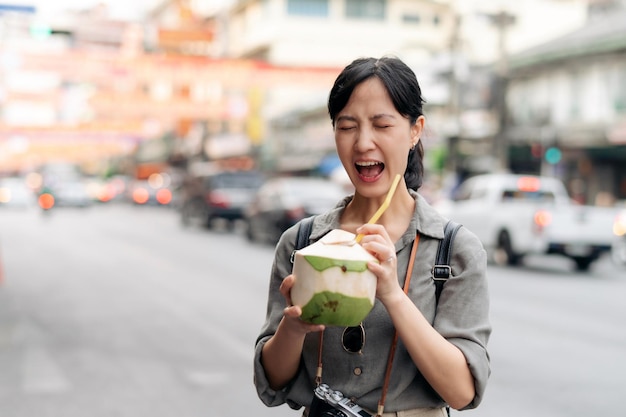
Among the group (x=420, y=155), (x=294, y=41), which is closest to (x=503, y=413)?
(x=420, y=155)

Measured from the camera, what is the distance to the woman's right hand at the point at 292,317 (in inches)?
81.6

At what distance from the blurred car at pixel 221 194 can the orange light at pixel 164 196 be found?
2526 cm

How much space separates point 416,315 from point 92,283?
529 inches

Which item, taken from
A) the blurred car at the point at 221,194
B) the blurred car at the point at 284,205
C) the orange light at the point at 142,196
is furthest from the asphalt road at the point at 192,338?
the orange light at the point at 142,196

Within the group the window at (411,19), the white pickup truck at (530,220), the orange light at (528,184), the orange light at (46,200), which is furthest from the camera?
the window at (411,19)

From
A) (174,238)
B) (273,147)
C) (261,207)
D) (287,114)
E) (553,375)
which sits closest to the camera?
(553,375)

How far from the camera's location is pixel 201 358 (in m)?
8.80

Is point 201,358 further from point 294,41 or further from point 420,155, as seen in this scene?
point 294,41

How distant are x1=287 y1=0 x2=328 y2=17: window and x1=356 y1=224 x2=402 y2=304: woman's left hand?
2610 inches

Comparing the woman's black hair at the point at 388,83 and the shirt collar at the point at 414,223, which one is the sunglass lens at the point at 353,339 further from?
the woman's black hair at the point at 388,83

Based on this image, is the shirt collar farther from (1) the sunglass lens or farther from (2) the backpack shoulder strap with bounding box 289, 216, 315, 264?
(1) the sunglass lens

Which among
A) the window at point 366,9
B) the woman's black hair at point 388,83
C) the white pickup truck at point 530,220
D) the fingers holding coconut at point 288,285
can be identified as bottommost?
the white pickup truck at point 530,220

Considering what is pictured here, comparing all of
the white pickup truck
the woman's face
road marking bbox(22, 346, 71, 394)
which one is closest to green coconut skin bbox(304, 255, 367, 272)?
the woman's face

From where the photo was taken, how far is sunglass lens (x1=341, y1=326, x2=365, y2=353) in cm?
229
